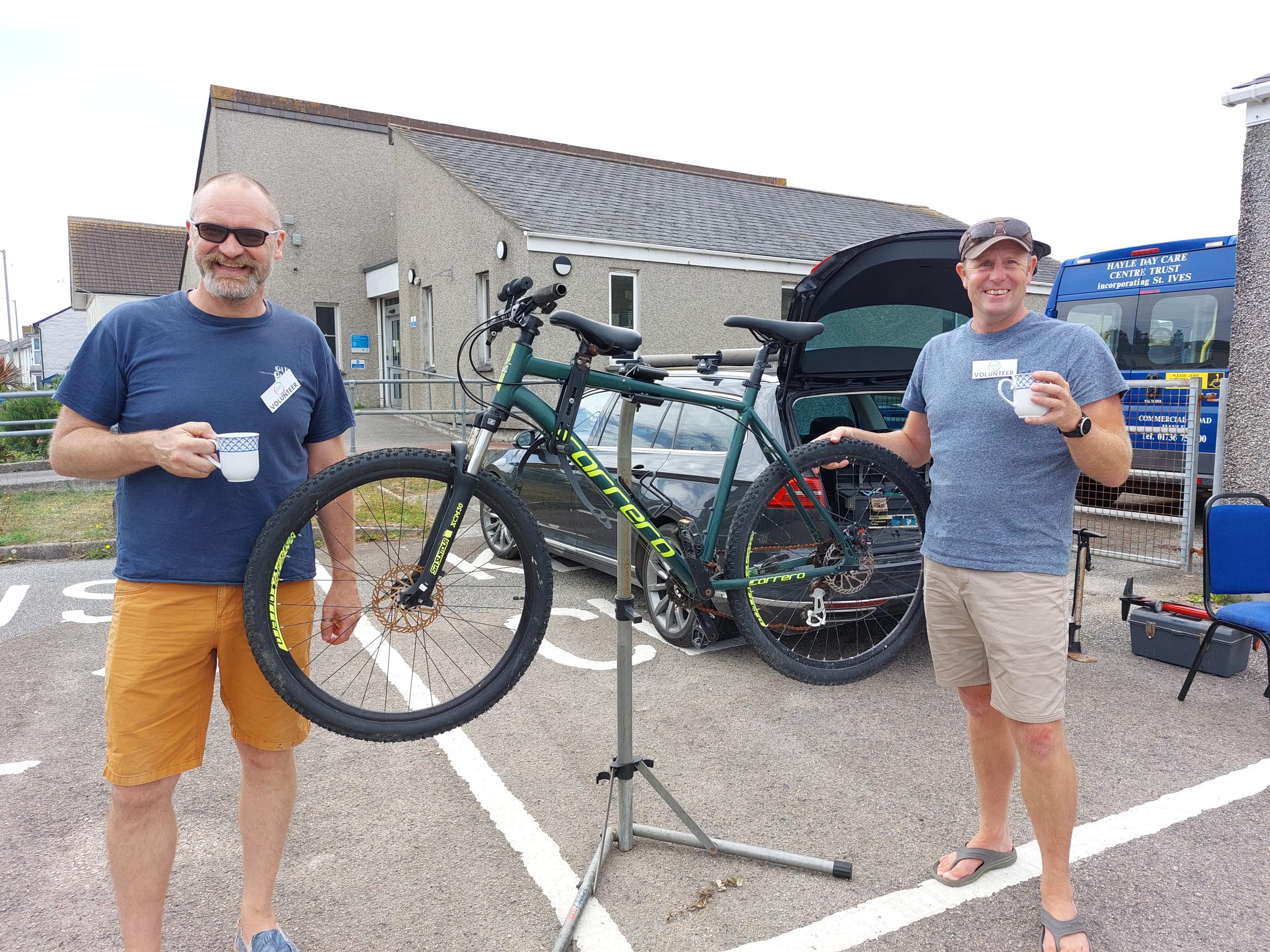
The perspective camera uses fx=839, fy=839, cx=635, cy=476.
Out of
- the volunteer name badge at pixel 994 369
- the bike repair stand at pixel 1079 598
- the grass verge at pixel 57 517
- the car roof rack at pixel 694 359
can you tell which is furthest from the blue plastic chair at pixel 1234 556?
the grass verge at pixel 57 517

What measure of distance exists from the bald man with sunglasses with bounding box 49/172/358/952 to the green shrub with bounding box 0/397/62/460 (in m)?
12.1

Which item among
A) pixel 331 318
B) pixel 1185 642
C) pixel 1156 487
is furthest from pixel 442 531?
Result: pixel 331 318

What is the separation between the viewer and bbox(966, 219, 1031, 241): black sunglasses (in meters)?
2.41

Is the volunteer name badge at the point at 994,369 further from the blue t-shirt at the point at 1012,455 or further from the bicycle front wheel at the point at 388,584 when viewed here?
the bicycle front wheel at the point at 388,584

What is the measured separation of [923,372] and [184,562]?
2.25m

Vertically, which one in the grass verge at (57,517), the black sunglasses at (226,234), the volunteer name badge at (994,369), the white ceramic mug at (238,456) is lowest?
the grass verge at (57,517)

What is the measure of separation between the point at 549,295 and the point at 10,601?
18.8ft

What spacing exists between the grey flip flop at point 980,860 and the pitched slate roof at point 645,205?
35.8 feet

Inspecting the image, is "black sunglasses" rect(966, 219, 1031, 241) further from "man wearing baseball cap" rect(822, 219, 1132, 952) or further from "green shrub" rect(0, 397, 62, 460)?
"green shrub" rect(0, 397, 62, 460)

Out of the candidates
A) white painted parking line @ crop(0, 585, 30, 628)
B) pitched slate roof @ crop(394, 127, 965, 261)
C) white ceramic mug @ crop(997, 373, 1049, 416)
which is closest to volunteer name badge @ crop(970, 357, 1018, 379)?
white ceramic mug @ crop(997, 373, 1049, 416)

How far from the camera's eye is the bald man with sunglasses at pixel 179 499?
6.70 ft

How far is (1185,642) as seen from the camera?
4574mm

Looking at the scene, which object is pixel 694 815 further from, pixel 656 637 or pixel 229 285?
pixel 229 285

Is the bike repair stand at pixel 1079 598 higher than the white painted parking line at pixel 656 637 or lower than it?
higher
